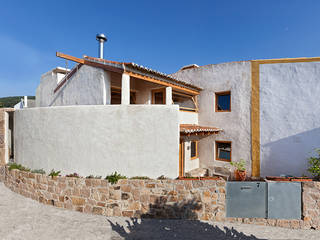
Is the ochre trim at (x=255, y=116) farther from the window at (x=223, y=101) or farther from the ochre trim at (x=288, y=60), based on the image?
the window at (x=223, y=101)

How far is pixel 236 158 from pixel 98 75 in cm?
1043

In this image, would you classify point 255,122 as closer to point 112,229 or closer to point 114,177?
point 114,177

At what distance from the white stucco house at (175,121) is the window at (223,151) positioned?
0.07 meters

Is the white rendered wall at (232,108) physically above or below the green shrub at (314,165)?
above

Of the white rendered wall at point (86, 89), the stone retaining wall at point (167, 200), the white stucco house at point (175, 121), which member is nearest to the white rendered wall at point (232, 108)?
the white stucco house at point (175, 121)

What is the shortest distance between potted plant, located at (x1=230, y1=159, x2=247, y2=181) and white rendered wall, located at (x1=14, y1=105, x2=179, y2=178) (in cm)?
508

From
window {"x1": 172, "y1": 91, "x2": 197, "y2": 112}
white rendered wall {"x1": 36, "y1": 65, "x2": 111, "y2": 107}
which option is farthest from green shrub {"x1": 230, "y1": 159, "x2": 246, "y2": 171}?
white rendered wall {"x1": 36, "y1": 65, "x2": 111, "y2": 107}

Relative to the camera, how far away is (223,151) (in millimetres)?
11859

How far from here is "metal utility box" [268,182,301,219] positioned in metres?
7.02

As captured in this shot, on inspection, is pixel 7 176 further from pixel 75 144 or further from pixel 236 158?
pixel 236 158

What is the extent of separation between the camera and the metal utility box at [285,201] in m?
7.02

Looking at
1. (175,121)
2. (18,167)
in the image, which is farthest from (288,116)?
Answer: (18,167)

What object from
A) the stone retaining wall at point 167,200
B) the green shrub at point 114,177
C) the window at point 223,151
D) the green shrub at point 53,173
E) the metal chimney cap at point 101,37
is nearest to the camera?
the stone retaining wall at point 167,200

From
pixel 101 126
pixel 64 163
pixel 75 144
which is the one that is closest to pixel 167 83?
pixel 101 126
